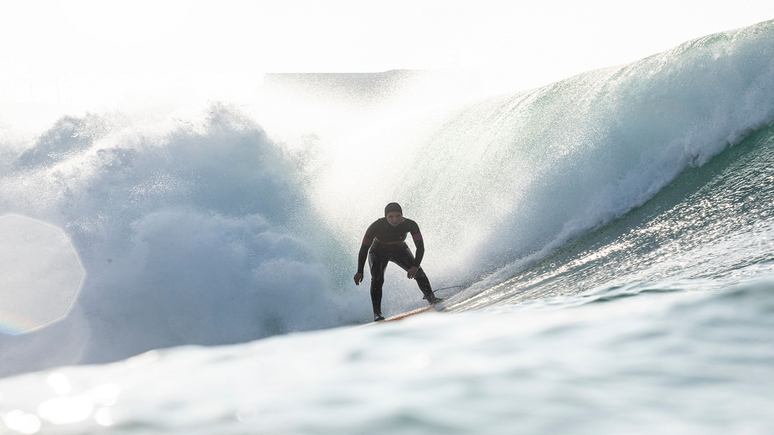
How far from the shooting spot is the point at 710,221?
15.7 ft

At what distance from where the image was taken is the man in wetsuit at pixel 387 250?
5777 mm

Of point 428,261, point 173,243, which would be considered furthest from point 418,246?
point 173,243

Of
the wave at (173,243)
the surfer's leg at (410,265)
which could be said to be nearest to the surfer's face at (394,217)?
the surfer's leg at (410,265)

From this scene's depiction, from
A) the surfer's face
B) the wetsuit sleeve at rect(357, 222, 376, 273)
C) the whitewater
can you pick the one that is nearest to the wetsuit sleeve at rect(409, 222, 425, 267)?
the surfer's face

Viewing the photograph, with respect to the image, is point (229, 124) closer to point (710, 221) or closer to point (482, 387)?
point (710, 221)

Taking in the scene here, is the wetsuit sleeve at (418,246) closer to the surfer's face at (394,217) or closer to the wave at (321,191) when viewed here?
the surfer's face at (394,217)

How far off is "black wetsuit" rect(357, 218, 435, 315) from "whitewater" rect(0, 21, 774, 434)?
2.03 feet

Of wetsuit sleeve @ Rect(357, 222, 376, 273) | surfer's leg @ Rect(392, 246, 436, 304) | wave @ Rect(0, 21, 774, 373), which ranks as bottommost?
surfer's leg @ Rect(392, 246, 436, 304)

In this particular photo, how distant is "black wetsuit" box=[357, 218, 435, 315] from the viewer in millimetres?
5840

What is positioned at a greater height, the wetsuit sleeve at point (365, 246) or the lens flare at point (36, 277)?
the lens flare at point (36, 277)

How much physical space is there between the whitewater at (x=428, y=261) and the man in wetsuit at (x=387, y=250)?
58cm

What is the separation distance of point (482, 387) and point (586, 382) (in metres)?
0.22

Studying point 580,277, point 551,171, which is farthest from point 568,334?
point 551,171

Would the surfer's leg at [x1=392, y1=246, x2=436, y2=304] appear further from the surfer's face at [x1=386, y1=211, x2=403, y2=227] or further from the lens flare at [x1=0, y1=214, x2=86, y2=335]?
the lens flare at [x1=0, y1=214, x2=86, y2=335]
